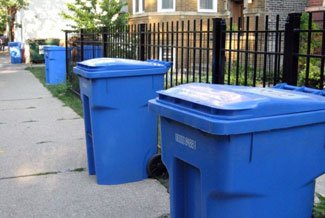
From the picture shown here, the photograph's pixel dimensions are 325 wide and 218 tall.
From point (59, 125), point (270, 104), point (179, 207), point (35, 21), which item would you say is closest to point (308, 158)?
point (270, 104)

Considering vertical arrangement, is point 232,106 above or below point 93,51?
above

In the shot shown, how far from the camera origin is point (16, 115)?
9.08 metres

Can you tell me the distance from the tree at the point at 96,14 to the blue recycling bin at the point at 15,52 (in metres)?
4.56

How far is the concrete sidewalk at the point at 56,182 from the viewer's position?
14.0 ft

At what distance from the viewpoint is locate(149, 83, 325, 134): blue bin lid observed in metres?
2.31

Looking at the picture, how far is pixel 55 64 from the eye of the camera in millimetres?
13852

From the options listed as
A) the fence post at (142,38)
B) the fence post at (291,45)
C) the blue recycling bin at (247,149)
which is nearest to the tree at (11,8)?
the fence post at (142,38)

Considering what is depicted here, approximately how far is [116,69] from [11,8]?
1118 inches

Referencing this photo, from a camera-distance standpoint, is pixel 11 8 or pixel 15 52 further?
pixel 11 8

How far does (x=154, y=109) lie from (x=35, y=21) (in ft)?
79.4

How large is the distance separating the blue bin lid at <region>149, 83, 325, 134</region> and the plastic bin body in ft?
37.5

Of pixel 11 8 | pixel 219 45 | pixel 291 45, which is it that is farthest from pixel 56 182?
pixel 11 8

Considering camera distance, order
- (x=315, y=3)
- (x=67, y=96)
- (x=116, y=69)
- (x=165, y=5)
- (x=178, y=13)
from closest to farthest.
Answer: (x=116, y=69), (x=67, y=96), (x=315, y=3), (x=178, y=13), (x=165, y=5)

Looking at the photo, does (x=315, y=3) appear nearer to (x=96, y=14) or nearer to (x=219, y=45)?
(x=96, y=14)
